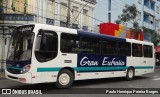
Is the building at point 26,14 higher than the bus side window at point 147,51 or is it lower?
higher

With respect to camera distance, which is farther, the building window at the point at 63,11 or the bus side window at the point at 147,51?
the building window at the point at 63,11

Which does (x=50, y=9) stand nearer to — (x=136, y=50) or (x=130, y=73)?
(x=136, y=50)

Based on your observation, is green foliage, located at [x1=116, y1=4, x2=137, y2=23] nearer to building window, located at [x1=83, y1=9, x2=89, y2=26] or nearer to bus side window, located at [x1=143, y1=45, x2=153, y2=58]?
building window, located at [x1=83, y1=9, x2=89, y2=26]

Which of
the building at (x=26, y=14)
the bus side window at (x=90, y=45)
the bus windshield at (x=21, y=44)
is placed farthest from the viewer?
the building at (x=26, y=14)

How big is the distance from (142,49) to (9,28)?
1133 centimetres

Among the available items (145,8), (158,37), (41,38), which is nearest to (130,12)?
(158,37)

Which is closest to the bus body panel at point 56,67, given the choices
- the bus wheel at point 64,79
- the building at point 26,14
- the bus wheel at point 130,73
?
the bus wheel at point 64,79

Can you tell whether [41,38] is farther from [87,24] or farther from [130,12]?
[130,12]

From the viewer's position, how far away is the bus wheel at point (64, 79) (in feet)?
42.2

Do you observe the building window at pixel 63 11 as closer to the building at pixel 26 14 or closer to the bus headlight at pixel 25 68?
the building at pixel 26 14

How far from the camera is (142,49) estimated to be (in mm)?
19859

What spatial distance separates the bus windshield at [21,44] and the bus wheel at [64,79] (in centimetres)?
202

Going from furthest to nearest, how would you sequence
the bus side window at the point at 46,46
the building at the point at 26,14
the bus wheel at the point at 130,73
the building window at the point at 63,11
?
1. the building window at the point at 63,11
2. the building at the point at 26,14
3. the bus wheel at the point at 130,73
4. the bus side window at the point at 46,46

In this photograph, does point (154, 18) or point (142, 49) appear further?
point (154, 18)
